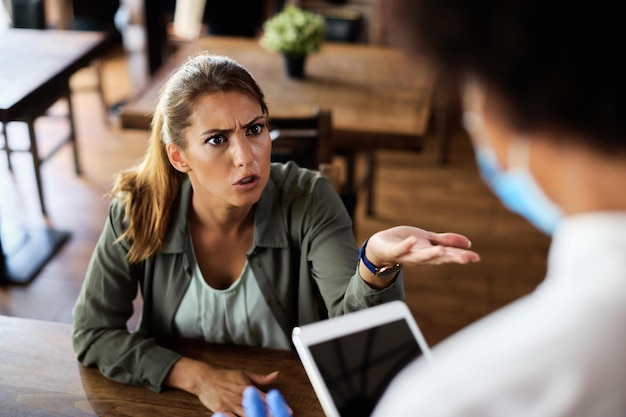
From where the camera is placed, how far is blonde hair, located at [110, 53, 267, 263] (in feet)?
4.78

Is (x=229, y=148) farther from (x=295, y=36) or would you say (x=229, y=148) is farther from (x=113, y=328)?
(x=295, y=36)

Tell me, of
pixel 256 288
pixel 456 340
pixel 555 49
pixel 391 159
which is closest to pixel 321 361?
pixel 456 340

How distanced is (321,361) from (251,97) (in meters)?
0.74

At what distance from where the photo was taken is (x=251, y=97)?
1.49 metres

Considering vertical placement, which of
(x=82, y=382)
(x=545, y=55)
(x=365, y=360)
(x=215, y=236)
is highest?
(x=545, y=55)

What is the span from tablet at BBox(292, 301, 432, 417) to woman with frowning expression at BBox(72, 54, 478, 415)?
40cm

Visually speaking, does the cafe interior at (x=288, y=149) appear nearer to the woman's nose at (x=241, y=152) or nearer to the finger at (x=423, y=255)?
the woman's nose at (x=241, y=152)

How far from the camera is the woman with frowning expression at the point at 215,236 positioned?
1.46 meters

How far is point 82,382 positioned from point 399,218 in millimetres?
2344

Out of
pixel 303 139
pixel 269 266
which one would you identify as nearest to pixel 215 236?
pixel 269 266

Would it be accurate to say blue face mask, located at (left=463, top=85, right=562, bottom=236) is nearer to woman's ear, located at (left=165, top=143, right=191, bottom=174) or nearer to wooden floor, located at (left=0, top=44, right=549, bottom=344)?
woman's ear, located at (left=165, top=143, right=191, bottom=174)

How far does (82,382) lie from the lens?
1.28 meters

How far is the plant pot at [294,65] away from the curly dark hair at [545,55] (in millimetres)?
2550

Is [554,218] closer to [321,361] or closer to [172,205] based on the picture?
[321,361]
